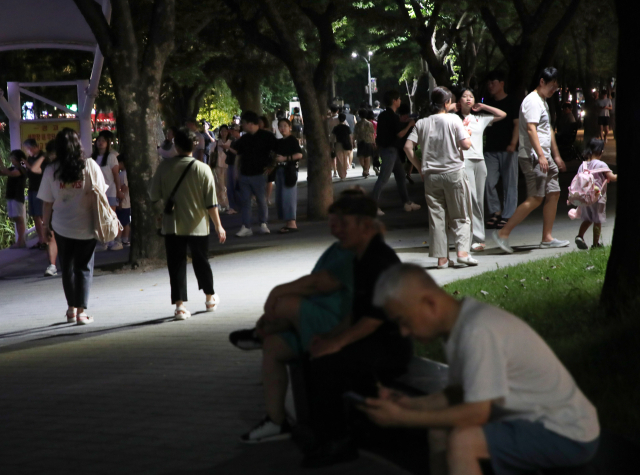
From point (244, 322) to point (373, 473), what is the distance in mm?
4260

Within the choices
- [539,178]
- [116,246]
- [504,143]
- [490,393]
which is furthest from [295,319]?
[116,246]

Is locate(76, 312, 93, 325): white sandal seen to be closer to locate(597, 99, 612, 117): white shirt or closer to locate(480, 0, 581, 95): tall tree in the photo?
locate(480, 0, 581, 95): tall tree

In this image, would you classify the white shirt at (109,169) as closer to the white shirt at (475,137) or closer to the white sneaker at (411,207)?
the white sneaker at (411,207)

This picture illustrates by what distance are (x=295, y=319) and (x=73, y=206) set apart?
4.91 meters

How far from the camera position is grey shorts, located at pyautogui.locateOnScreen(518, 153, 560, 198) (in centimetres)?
1091

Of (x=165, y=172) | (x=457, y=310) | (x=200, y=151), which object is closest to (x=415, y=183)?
(x=200, y=151)

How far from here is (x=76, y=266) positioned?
369 inches

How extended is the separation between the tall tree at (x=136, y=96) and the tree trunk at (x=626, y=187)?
7.71m

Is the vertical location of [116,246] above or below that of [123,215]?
below

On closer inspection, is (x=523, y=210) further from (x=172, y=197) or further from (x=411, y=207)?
(x=411, y=207)

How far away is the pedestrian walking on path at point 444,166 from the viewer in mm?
10211

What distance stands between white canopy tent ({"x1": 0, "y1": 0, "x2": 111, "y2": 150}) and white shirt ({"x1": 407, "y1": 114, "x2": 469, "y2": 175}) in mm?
9261

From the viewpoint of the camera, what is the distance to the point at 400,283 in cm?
323

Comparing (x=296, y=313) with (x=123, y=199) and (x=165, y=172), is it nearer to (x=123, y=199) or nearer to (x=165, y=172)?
(x=165, y=172)
